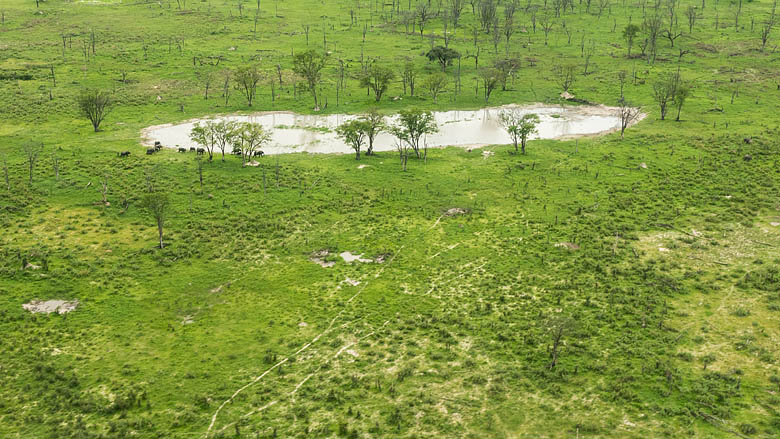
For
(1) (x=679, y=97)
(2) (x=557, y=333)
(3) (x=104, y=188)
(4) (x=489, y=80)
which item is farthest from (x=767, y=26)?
(3) (x=104, y=188)

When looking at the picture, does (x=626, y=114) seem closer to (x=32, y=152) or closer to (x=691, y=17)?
(x=691, y=17)

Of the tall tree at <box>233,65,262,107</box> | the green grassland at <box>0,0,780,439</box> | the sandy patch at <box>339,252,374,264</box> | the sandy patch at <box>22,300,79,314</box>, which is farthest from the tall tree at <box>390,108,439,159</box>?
the sandy patch at <box>22,300,79,314</box>

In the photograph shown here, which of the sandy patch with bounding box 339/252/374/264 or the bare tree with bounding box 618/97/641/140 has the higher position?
the bare tree with bounding box 618/97/641/140

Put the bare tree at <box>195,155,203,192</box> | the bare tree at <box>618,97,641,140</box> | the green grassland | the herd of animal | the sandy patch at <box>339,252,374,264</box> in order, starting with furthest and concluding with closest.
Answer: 1. the bare tree at <box>618,97,641,140</box>
2. the herd of animal
3. the bare tree at <box>195,155,203,192</box>
4. the sandy patch at <box>339,252,374,264</box>
5. the green grassland

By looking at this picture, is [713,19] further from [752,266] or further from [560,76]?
[752,266]

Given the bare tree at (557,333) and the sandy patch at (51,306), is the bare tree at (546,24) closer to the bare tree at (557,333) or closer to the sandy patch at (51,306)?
the bare tree at (557,333)

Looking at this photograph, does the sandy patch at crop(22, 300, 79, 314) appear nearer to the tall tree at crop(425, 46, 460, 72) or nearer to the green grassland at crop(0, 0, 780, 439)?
the green grassland at crop(0, 0, 780, 439)

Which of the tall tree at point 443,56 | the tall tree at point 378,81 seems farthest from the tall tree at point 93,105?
the tall tree at point 443,56
